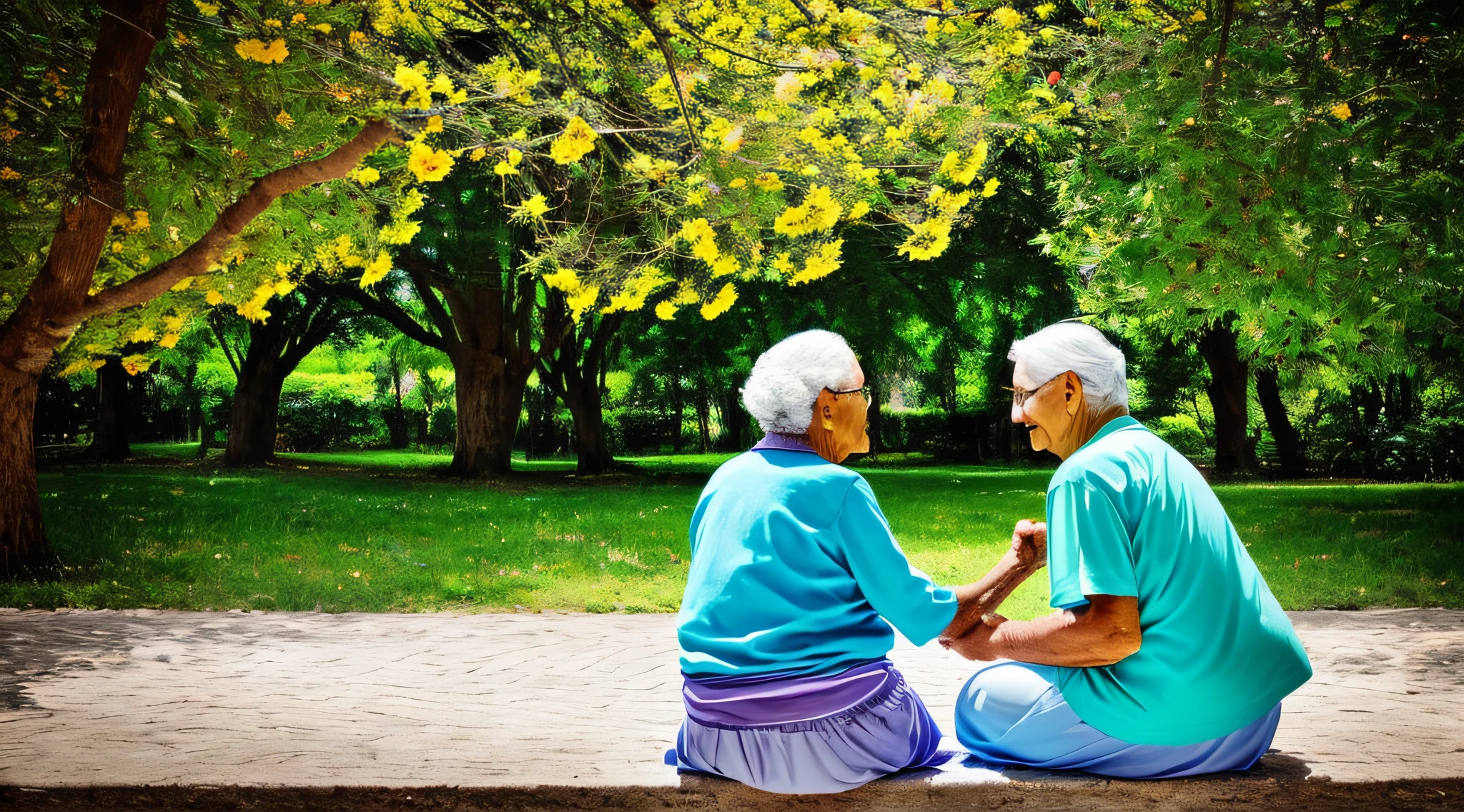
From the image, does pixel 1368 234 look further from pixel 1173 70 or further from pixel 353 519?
pixel 353 519

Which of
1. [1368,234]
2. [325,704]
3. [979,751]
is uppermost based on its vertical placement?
[1368,234]

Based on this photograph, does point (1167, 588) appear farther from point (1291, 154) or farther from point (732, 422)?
point (732, 422)

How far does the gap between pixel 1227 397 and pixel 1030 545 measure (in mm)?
23351

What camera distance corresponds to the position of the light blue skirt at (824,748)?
10.3 feet

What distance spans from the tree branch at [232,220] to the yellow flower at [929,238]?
4103 millimetres

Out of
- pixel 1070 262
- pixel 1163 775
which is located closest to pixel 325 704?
pixel 1163 775

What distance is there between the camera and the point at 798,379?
3260mm

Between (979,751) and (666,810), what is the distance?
1010 millimetres

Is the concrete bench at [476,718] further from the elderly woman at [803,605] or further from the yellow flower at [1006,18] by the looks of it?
the yellow flower at [1006,18]

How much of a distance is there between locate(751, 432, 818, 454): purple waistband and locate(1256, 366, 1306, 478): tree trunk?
2362cm

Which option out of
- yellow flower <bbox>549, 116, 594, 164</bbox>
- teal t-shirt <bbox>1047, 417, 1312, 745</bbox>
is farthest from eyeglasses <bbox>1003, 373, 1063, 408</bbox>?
yellow flower <bbox>549, 116, 594, 164</bbox>

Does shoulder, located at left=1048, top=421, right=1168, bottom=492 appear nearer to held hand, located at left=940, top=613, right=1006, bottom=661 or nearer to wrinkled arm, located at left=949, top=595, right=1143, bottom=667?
wrinkled arm, located at left=949, top=595, right=1143, bottom=667

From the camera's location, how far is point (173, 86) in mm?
9258

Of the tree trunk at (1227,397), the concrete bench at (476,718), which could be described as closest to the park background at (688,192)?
the concrete bench at (476,718)
